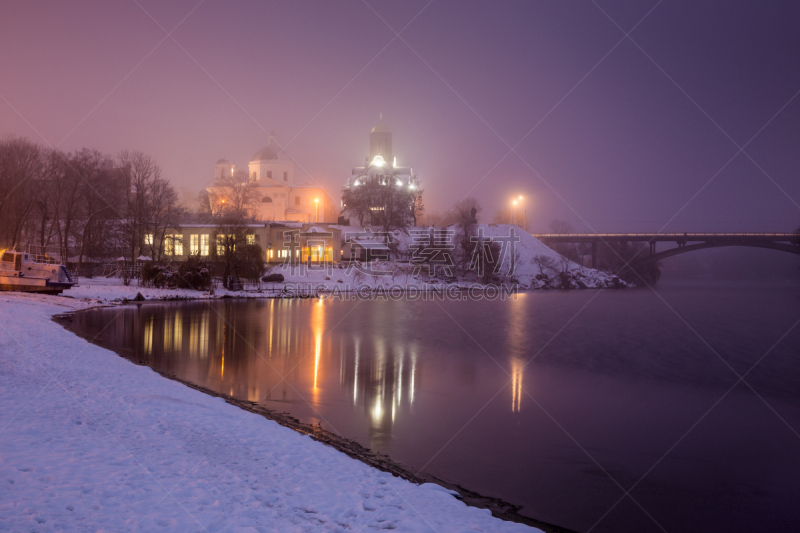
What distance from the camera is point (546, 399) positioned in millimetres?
15430

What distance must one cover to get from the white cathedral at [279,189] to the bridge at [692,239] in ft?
165

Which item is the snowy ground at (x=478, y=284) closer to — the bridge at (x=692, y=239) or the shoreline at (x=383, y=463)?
the bridge at (x=692, y=239)

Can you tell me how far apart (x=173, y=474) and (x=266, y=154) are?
106 meters

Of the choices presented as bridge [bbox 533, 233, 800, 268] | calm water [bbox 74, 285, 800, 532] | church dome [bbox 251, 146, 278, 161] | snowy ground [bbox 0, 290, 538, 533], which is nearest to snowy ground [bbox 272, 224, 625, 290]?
bridge [bbox 533, 233, 800, 268]

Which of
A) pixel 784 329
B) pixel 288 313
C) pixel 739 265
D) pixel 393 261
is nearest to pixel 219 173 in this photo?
pixel 393 261

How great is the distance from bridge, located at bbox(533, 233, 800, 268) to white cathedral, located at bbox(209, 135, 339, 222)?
50.4m

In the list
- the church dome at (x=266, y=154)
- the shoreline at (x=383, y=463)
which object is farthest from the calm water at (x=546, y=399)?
the church dome at (x=266, y=154)

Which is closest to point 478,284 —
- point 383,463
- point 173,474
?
Answer: point 383,463

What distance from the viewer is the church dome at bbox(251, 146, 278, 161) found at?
105750 mm

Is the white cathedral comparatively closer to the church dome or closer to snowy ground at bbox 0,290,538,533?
the church dome

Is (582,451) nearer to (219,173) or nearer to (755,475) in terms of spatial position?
(755,475)

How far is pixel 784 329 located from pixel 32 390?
44962mm

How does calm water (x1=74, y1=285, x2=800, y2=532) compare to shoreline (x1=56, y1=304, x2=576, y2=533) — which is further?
calm water (x1=74, y1=285, x2=800, y2=532)

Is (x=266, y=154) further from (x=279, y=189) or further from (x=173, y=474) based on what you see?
(x=173, y=474)
